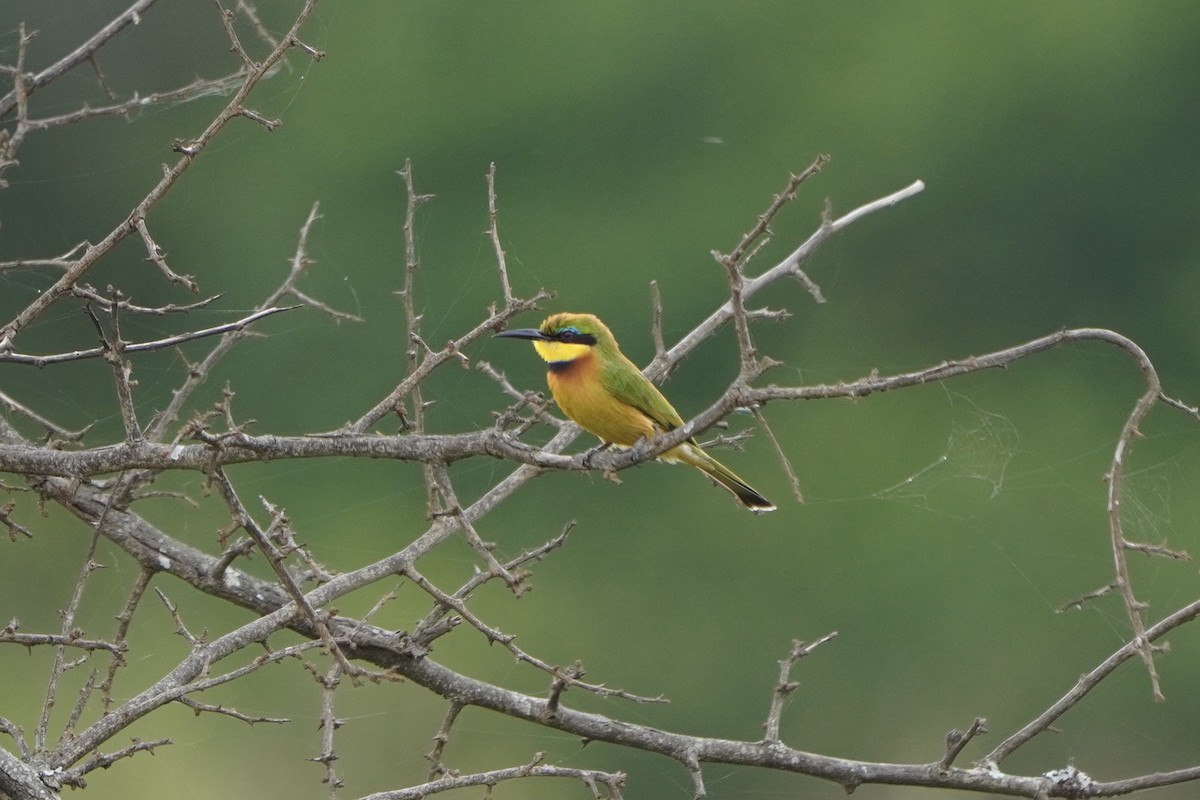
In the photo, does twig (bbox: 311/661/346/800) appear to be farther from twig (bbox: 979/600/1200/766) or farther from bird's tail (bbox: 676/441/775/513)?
bird's tail (bbox: 676/441/775/513)

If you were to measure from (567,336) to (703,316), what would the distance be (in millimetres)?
11829

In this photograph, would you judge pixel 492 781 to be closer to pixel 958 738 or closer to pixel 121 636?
pixel 121 636

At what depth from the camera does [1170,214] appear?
17.0 meters

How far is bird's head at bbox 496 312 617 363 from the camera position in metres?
4.70

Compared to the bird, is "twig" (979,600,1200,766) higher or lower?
lower

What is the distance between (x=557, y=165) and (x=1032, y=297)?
553 centimetres

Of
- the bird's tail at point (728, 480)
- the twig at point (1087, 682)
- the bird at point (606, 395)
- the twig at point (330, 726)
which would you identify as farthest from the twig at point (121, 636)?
the twig at point (1087, 682)

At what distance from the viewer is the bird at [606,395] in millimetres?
4422

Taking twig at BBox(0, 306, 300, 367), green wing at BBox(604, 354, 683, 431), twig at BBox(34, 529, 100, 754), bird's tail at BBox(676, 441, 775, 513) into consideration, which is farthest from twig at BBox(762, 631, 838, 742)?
twig at BBox(34, 529, 100, 754)

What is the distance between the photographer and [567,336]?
4.75 m

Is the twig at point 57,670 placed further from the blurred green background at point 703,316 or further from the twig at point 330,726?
the blurred green background at point 703,316

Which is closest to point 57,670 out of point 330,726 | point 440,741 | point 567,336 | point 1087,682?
point 330,726

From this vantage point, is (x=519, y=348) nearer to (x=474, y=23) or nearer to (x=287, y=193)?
(x=287, y=193)

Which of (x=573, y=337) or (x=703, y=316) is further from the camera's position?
(x=703, y=316)
